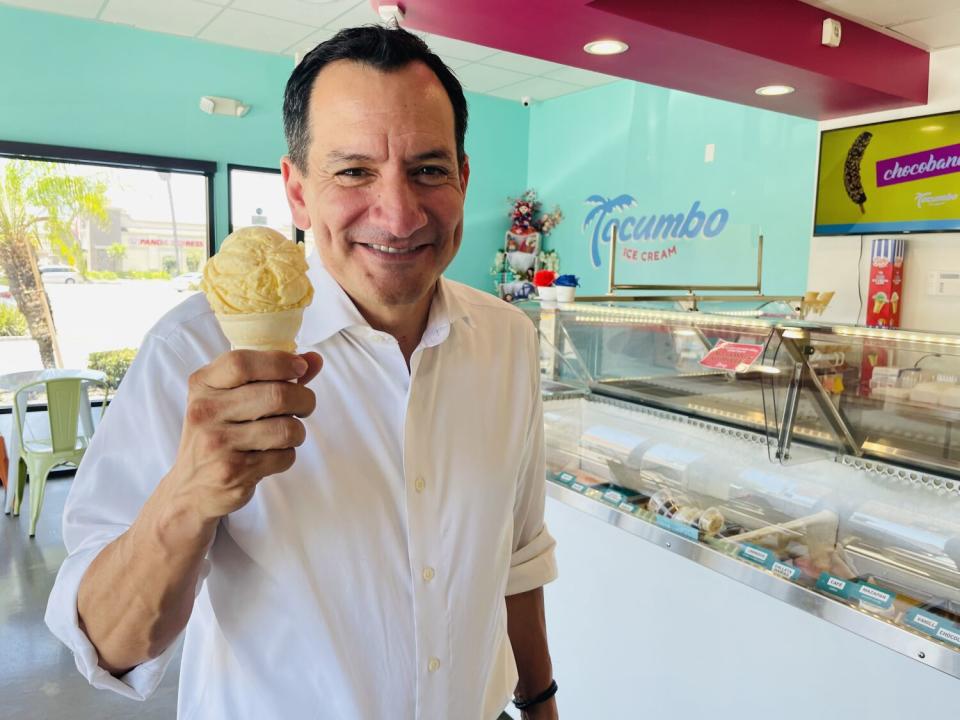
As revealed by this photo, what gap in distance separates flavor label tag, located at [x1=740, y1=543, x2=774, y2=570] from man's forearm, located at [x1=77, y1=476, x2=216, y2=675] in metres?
1.57

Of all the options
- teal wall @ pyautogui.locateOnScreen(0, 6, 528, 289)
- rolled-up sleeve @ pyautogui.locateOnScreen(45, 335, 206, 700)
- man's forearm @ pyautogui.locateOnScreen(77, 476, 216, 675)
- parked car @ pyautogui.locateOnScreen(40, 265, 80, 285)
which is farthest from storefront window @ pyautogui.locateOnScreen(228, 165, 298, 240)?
man's forearm @ pyautogui.locateOnScreen(77, 476, 216, 675)

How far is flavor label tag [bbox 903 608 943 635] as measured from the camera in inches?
64.5

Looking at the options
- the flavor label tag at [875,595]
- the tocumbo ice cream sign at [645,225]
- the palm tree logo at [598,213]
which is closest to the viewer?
the flavor label tag at [875,595]

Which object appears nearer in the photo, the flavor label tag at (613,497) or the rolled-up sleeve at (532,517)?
the rolled-up sleeve at (532,517)

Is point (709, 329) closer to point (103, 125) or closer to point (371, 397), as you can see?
point (371, 397)

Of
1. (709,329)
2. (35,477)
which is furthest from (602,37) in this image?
(35,477)

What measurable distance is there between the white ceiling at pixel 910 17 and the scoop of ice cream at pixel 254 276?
12.5 feet

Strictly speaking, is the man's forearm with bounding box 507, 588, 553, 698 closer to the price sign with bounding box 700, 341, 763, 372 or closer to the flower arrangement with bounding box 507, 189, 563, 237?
the price sign with bounding box 700, 341, 763, 372

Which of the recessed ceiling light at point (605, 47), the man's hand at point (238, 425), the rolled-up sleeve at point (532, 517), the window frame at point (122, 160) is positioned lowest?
the rolled-up sleeve at point (532, 517)

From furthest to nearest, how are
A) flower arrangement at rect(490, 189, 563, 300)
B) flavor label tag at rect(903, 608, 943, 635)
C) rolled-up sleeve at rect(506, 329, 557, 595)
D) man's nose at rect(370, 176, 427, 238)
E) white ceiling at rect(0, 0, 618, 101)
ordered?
flower arrangement at rect(490, 189, 563, 300) → white ceiling at rect(0, 0, 618, 101) → flavor label tag at rect(903, 608, 943, 635) → rolled-up sleeve at rect(506, 329, 557, 595) → man's nose at rect(370, 176, 427, 238)

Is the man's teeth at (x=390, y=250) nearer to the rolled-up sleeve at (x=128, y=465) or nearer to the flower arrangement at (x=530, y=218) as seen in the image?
the rolled-up sleeve at (x=128, y=465)

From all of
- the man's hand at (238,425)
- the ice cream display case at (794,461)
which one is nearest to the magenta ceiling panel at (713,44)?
the ice cream display case at (794,461)

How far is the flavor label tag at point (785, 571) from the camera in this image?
1.92m

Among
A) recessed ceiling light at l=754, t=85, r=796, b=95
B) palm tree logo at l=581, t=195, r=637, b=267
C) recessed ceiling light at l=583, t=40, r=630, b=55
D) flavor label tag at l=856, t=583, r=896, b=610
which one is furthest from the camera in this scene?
palm tree logo at l=581, t=195, r=637, b=267
